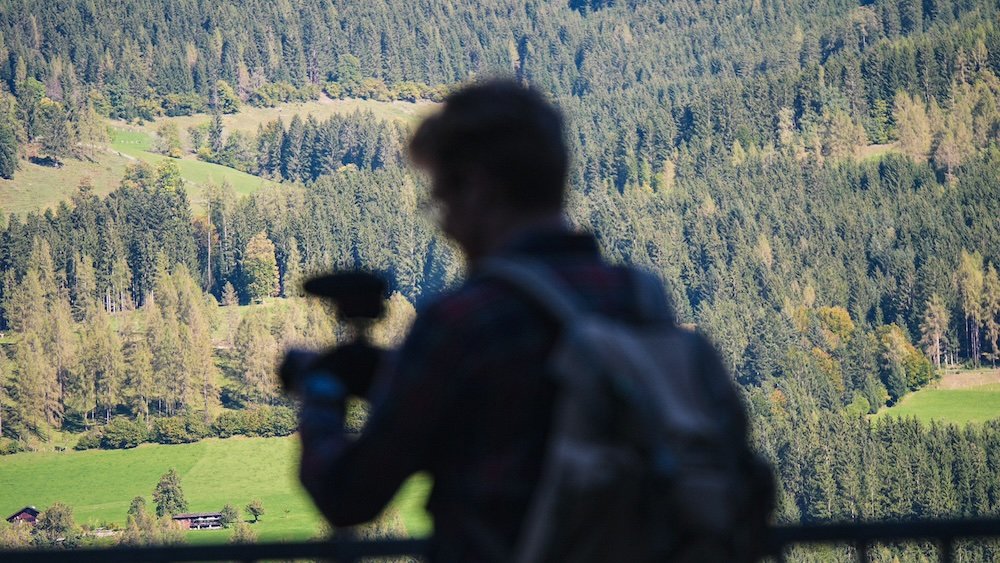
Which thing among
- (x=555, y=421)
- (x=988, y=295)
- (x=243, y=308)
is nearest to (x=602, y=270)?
(x=555, y=421)

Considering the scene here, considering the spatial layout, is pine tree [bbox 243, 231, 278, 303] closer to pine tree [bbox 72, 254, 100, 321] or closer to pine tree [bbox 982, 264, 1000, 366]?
pine tree [bbox 72, 254, 100, 321]

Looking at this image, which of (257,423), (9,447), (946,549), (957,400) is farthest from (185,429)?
(946,549)

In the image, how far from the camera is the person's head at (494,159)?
7.25ft

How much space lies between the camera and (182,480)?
149 meters

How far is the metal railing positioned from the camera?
2877 millimetres

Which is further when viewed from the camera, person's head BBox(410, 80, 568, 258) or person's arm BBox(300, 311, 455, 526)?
person's head BBox(410, 80, 568, 258)

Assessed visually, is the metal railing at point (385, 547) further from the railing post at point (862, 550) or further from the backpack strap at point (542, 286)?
the backpack strap at point (542, 286)

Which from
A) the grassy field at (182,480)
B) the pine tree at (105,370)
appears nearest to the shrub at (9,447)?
the grassy field at (182,480)

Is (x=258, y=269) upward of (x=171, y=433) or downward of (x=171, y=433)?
upward

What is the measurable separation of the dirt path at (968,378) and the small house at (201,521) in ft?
282

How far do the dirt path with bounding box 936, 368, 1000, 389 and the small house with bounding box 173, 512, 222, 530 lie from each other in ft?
282

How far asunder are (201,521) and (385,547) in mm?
143130

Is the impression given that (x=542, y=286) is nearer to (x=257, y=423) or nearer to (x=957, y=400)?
(x=257, y=423)

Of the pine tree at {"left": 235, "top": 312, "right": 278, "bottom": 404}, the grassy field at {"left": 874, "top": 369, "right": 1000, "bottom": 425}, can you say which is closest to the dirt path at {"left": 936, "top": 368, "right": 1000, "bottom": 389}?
the grassy field at {"left": 874, "top": 369, "right": 1000, "bottom": 425}
